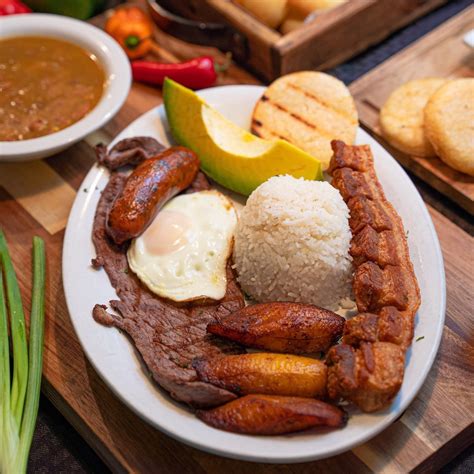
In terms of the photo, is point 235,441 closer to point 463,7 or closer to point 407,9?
point 407,9

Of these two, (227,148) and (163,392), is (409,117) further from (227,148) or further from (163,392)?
(163,392)

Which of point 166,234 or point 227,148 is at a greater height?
point 227,148

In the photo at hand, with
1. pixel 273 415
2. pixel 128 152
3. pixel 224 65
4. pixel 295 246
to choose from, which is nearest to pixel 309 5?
pixel 224 65

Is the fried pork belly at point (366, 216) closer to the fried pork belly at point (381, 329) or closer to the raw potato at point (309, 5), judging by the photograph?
the fried pork belly at point (381, 329)

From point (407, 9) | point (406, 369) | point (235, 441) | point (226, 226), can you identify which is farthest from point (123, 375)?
point (407, 9)

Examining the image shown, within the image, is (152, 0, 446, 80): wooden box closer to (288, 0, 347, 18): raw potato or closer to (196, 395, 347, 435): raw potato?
(288, 0, 347, 18): raw potato

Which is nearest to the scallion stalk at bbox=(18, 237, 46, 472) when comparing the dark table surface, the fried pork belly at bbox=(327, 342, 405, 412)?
the dark table surface
